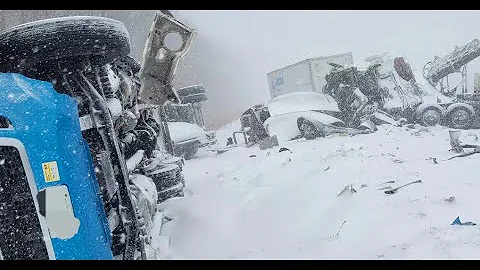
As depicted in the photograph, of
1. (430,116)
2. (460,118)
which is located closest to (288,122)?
(430,116)

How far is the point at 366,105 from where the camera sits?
1148 cm

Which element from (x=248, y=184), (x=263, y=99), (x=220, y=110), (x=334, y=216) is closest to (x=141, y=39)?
(x=220, y=110)

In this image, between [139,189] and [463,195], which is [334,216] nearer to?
[463,195]

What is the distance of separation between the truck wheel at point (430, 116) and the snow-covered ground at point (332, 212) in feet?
17.5

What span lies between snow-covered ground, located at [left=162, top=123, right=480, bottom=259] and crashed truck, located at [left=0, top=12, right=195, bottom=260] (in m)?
1.22

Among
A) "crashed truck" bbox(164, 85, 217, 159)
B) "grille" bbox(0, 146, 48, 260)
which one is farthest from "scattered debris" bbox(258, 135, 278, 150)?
"grille" bbox(0, 146, 48, 260)

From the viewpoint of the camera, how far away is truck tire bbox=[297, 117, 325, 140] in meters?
10.1

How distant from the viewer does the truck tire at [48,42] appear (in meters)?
1.68

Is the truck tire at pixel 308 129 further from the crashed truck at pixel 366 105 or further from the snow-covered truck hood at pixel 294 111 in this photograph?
the snow-covered truck hood at pixel 294 111

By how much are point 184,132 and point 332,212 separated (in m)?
6.81

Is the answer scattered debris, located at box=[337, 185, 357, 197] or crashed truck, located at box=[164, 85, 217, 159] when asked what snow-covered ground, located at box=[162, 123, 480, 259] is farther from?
crashed truck, located at box=[164, 85, 217, 159]

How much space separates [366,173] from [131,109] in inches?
119

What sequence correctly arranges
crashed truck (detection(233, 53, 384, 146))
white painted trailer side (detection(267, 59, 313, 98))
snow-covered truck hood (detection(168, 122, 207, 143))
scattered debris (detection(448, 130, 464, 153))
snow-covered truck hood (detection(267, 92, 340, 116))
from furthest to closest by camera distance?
white painted trailer side (detection(267, 59, 313, 98)), snow-covered truck hood (detection(267, 92, 340, 116)), crashed truck (detection(233, 53, 384, 146)), snow-covered truck hood (detection(168, 122, 207, 143)), scattered debris (detection(448, 130, 464, 153))
